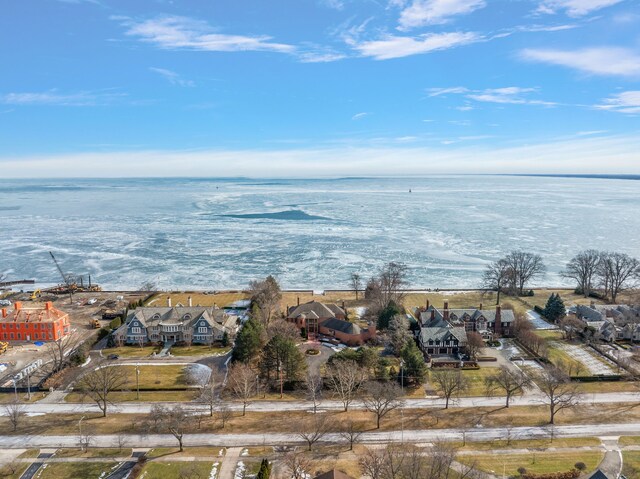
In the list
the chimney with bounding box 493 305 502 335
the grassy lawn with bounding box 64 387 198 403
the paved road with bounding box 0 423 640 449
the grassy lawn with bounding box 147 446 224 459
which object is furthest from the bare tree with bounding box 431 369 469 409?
the grassy lawn with bounding box 64 387 198 403

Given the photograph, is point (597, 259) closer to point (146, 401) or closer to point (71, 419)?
point (146, 401)

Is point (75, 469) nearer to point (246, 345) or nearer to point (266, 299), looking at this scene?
point (246, 345)

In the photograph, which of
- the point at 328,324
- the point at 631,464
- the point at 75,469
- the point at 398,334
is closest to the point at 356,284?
the point at 328,324

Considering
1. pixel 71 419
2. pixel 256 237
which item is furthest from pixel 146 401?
pixel 256 237

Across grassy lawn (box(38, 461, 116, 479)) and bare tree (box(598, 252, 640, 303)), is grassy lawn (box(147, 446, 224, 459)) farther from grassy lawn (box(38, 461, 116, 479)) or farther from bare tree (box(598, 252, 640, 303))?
bare tree (box(598, 252, 640, 303))

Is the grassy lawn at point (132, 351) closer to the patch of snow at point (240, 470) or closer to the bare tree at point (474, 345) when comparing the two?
the patch of snow at point (240, 470)

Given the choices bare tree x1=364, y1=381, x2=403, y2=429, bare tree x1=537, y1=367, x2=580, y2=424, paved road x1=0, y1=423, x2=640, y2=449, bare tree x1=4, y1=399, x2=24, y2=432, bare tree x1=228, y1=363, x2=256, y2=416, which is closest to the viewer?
paved road x1=0, y1=423, x2=640, y2=449
